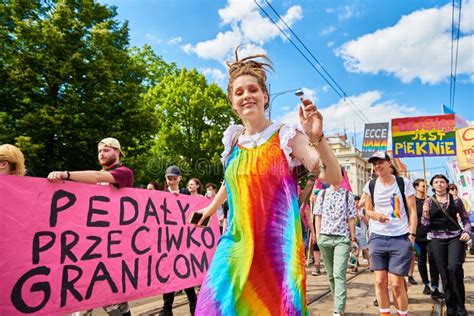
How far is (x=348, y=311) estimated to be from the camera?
17.1 feet

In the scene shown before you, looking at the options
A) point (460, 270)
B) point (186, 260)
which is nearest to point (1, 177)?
point (186, 260)

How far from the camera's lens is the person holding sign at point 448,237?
Result: 191 inches

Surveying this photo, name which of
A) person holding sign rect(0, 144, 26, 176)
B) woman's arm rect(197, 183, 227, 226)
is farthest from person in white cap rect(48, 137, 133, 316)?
woman's arm rect(197, 183, 227, 226)

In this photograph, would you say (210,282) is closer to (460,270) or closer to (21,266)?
(21,266)

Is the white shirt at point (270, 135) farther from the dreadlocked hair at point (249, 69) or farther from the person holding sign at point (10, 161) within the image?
the person holding sign at point (10, 161)

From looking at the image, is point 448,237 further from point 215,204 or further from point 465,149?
point 465,149

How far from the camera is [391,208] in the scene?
4363 mm

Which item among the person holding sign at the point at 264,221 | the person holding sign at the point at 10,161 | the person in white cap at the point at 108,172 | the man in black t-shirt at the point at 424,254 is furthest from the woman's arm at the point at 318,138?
the man in black t-shirt at the point at 424,254

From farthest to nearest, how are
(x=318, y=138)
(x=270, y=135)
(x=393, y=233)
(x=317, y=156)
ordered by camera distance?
(x=393, y=233), (x=270, y=135), (x=317, y=156), (x=318, y=138)

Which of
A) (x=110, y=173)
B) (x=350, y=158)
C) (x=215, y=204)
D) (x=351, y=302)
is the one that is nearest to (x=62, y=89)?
(x=110, y=173)

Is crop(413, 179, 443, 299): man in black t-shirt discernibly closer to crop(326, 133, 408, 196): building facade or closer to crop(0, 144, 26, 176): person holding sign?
crop(0, 144, 26, 176): person holding sign

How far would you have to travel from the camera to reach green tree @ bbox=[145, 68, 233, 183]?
92.5 ft

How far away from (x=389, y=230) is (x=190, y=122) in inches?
1017

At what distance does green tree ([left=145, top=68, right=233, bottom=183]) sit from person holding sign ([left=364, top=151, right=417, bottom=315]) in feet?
75.5
